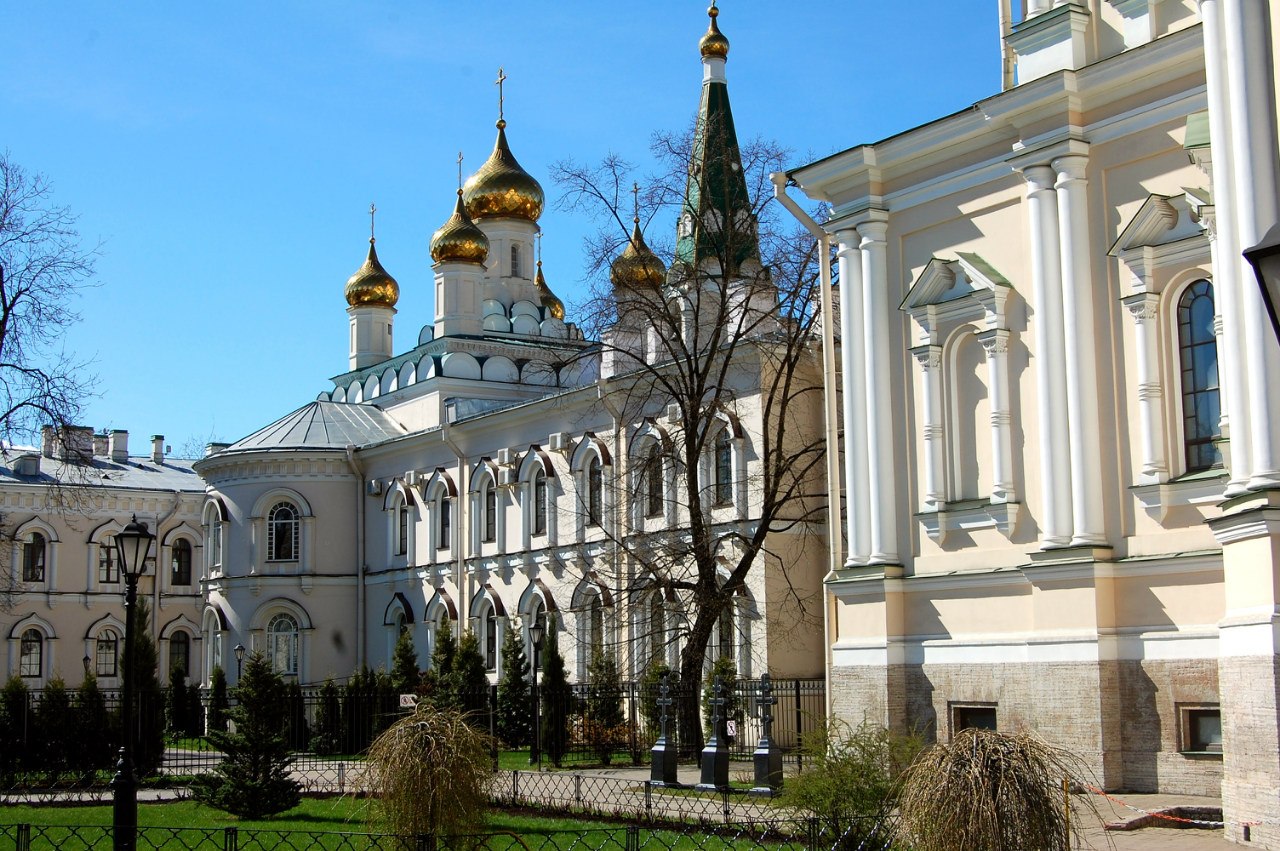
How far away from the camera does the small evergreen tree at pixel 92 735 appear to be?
80.2ft

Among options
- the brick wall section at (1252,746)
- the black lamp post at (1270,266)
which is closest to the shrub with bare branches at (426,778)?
the brick wall section at (1252,746)

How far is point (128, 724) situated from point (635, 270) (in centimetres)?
1248

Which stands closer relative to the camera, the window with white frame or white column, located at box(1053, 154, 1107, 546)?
white column, located at box(1053, 154, 1107, 546)

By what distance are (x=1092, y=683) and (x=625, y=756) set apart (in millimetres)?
12297

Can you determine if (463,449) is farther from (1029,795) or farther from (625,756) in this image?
(1029,795)

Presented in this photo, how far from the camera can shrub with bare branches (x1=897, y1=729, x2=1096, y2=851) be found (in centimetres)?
846

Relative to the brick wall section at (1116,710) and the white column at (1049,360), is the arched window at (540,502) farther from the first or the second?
the white column at (1049,360)

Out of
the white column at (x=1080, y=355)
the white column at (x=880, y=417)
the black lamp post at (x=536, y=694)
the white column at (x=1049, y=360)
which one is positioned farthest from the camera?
the black lamp post at (x=536, y=694)

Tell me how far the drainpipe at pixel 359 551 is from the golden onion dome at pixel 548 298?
30.9 feet

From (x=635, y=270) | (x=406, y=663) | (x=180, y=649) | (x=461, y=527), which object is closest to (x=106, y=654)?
(x=180, y=649)

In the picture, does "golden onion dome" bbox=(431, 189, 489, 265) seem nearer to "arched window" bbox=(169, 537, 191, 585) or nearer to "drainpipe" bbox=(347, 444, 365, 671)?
"drainpipe" bbox=(347, 444, 365, 671)

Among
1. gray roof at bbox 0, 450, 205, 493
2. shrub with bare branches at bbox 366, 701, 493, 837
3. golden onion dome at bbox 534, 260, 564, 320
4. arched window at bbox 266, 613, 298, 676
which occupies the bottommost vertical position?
shrub with bare branches at bbox 366, 701, 493, 837

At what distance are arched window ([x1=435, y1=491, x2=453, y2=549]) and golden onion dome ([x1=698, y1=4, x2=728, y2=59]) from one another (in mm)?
12237

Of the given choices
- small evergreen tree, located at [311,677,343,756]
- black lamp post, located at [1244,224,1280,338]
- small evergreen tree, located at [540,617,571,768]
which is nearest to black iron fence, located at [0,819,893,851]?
black lamp post, located at [1244,224,1280,338]
